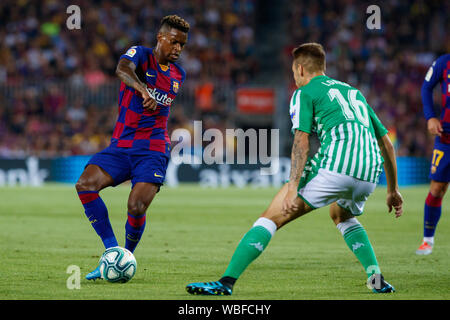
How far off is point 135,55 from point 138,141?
781 millimetres

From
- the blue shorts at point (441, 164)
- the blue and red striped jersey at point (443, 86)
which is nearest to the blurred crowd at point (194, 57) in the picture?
the blue and red striped jersey at point (443, 86)

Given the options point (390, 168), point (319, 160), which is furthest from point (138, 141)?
point (390, 168)

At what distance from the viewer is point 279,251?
934 centimetres

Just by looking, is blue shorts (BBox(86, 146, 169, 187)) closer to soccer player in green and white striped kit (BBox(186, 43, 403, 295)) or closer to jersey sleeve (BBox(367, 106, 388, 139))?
soccer player in green and white striped kit (BBox(186, 43, 403, 295))

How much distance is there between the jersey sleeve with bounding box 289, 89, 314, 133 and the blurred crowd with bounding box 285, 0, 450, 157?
61.5 feet

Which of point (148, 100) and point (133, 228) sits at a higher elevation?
point (148, 100)

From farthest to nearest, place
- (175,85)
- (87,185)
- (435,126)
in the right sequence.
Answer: (435,126) → (175,85) → (87,185)

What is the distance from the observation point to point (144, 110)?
24.0 ft

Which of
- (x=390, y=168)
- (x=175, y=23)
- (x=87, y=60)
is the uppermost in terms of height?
(x=175, y=23)

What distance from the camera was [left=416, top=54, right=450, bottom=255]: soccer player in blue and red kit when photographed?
912 centimetres

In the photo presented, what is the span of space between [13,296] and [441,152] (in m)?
5.33

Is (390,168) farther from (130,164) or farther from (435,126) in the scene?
(435,126)

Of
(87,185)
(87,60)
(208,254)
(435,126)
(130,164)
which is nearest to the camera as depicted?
(87,185)

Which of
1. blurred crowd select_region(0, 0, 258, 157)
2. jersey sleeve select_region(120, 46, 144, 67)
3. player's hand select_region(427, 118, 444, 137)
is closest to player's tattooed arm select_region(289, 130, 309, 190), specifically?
jersey sleeve select_region(120, 46, 144, 67)
